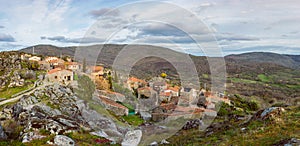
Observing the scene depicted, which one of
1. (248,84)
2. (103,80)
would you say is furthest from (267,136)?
(248,84)

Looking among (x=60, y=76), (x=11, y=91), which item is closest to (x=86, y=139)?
(x=11, y=91)

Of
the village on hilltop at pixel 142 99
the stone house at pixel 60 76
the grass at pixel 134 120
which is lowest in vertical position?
the grass at pixel 134 120

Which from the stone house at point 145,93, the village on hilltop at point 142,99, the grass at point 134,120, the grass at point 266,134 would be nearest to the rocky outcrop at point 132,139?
the grass at point 266,134

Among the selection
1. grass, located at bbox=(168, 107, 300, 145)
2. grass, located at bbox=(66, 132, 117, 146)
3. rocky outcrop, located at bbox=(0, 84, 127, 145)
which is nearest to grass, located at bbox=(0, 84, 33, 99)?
rocky outcrop, located at bbox=(0, 84, 127, 145)

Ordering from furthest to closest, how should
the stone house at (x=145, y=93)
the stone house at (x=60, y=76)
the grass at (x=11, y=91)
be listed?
the stone house at (x=145, y=93) < the stone house at (x=60, y=76) < the grass at (x=11, y=91)

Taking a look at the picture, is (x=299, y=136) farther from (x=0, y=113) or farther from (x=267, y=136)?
(x=0, y=113)

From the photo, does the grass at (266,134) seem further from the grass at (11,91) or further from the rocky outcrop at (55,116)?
the grass at (11,91)

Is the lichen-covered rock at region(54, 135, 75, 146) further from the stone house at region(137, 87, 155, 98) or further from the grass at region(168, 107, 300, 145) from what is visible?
the stone house at region(137, 87, 155, 98)

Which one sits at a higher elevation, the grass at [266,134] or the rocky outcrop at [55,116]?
the grass at [266,134]

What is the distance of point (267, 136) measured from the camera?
1309 centimetres

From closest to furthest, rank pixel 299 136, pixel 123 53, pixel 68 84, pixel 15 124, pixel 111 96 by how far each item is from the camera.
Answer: pixel 299 136 → pixel 15 124 → pixel 123 53 → pixel 68 84 → pixel 111 96

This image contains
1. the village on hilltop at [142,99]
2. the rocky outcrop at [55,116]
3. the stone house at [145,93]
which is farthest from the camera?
the stone house at [145,93]

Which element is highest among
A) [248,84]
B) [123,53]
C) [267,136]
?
[123,53]

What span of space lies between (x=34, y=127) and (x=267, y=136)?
1591cm
